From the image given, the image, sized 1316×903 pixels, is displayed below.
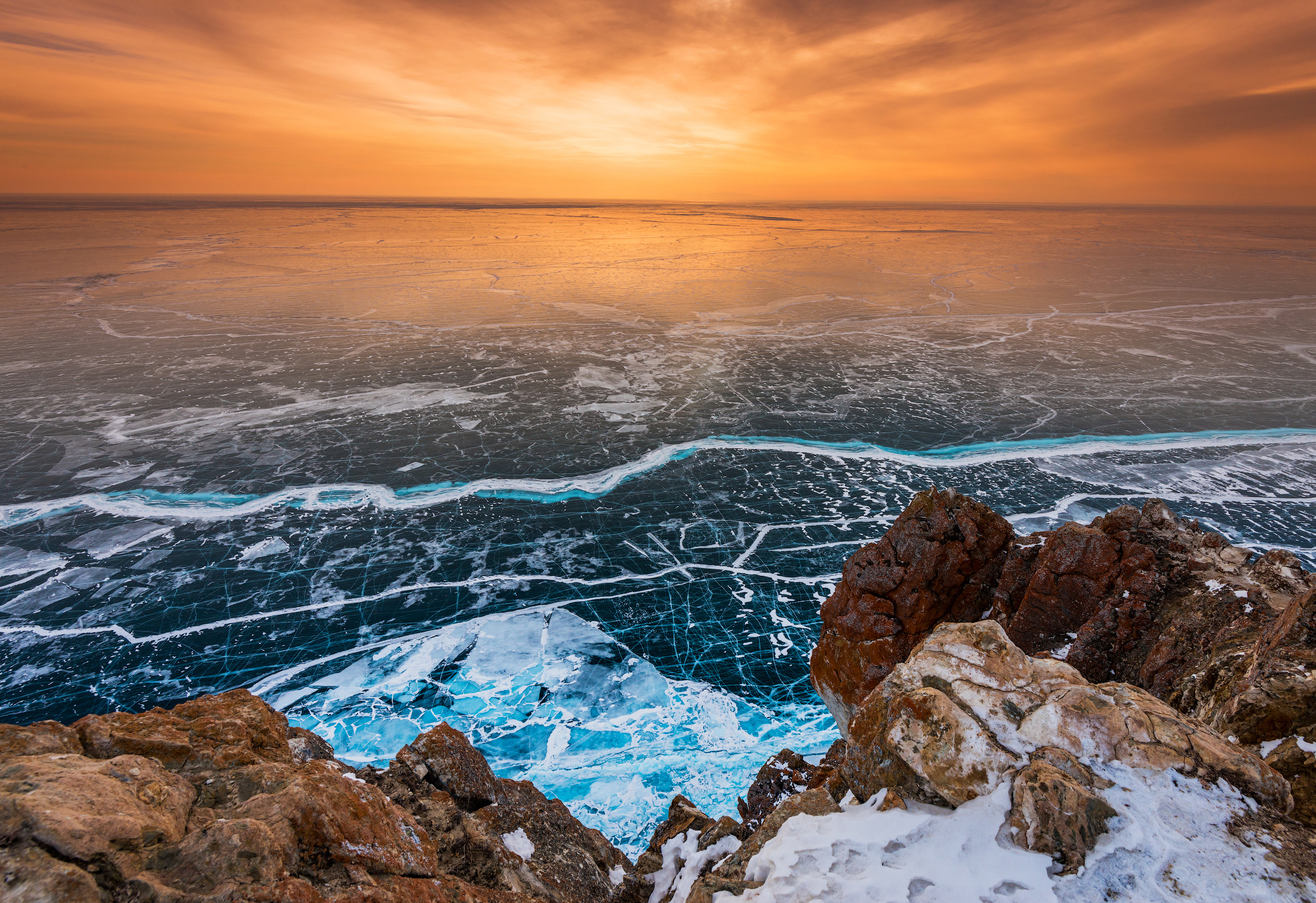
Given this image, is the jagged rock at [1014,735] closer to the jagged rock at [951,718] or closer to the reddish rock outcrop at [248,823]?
the jagged rock at [951,718]

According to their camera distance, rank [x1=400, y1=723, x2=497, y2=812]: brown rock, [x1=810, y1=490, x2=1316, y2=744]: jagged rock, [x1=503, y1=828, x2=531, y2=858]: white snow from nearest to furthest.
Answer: [x1=810, y1=490, x2=1316, y2=744]: jagged rock < [x1=503, y1=828, x2=531, y2=858]: white snow < [x1=400, y1=723, x2=497, y2=812]: brown rock

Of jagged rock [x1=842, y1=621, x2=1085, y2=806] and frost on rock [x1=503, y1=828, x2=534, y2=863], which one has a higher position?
jagged rock [x1=842, y1=621, x2=1085, y2=806]

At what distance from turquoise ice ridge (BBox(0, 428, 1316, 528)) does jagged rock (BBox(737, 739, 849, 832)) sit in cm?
896

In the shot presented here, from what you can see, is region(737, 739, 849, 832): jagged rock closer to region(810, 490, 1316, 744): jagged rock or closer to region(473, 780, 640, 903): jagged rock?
region(810, 490, 1316, 744): jagged rock

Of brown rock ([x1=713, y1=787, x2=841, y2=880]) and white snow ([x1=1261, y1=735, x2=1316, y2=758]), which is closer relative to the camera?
white snow ([x1=1261, y1=735, x2=1316, y2=758])

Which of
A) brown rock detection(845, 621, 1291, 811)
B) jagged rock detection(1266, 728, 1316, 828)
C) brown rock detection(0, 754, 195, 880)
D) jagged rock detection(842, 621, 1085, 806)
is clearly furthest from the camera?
jagged rock detection(842, 621, 1085, 806)

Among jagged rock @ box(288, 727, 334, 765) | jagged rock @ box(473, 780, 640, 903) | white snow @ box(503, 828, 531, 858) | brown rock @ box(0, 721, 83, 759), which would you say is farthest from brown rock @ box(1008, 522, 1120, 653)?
brown rock @ box(0, 721, 83, 759)

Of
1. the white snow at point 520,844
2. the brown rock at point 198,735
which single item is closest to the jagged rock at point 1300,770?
the white snow at point 520,844

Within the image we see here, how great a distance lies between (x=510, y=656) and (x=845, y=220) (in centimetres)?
11429

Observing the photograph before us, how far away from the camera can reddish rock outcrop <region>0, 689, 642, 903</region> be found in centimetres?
246

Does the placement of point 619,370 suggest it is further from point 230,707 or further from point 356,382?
point 230,707

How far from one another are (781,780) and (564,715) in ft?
12.7

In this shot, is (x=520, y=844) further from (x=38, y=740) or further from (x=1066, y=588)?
(x=1066, y=588)

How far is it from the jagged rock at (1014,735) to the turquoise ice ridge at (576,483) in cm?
1062
